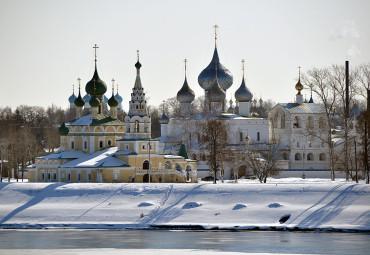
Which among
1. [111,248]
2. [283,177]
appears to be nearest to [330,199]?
[111,248]

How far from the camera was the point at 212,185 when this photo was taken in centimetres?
4859

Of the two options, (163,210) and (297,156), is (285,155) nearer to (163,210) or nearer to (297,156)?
(297,156)

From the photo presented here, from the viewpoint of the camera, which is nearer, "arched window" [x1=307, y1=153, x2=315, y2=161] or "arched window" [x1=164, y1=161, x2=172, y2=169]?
"arched window" [x1=164, y1=161, x2=172, y2=169]

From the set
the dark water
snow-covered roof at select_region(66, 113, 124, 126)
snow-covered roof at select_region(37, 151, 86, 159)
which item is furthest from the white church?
the dark water

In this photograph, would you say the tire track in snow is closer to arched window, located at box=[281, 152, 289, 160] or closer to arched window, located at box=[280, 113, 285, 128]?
arched window, located at box=[281, 152, 289, 160]

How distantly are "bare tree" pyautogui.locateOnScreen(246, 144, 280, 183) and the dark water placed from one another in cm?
1724

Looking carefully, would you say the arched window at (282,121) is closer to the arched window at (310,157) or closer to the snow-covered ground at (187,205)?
the arched window at (310,157)

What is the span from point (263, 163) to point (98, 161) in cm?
1351

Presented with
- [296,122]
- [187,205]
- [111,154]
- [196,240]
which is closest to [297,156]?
A: [296,122]

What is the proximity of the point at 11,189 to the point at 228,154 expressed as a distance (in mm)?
17245

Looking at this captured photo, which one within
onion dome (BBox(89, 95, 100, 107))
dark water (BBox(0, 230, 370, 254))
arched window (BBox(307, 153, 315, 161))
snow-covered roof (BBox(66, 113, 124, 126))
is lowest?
dark water (BBox(0, 230, 370, 254))

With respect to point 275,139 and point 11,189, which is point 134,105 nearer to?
point 11,189

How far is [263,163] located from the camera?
6488 cm

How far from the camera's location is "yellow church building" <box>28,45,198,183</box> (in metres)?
56.1
